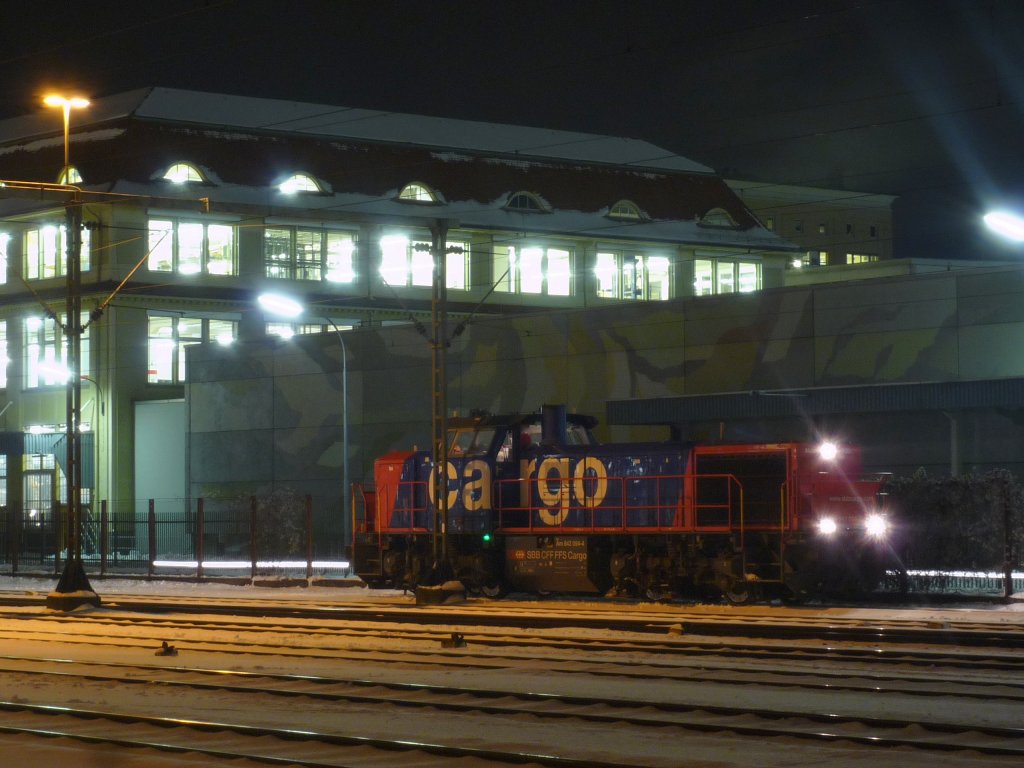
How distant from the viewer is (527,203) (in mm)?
69750

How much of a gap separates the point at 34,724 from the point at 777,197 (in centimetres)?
9160

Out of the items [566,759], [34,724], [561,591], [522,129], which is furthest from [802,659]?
[522,129]

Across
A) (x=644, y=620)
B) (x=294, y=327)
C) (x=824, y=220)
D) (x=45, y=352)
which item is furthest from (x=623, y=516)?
(x=824, y=220)

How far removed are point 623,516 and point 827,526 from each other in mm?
3844

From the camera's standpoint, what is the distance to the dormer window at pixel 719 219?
74250mm

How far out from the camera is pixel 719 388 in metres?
44.8

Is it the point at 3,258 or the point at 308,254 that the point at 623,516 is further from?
the point at 3,258

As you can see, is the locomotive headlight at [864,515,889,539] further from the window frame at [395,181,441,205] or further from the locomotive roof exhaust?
the window frame at [395,181,441,205]

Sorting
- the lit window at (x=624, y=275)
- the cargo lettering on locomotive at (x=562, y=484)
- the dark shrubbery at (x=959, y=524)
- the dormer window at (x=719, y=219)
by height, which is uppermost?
the dormer window at (x=719, y=219)

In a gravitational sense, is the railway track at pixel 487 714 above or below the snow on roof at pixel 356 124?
below

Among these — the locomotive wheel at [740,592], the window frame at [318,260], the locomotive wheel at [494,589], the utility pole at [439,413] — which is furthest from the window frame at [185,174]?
the locomotive wheel at [740,592]

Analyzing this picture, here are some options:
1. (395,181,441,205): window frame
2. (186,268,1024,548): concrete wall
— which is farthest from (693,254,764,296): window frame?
(186,268,1024,548): concrete wall

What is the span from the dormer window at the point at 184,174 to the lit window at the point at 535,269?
1458cm

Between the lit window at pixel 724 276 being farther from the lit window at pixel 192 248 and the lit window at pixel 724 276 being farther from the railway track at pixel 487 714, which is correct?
the railway track at pixel 487 714
